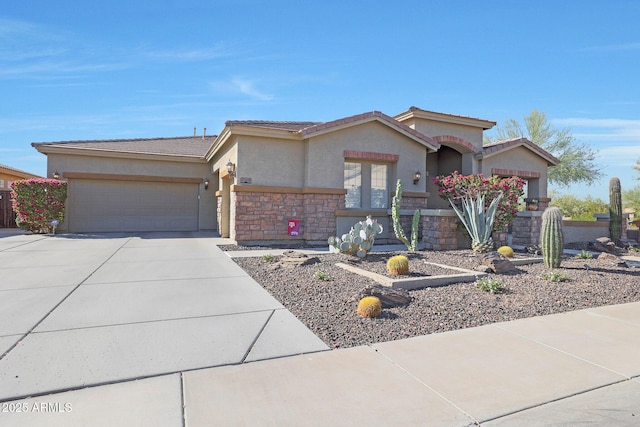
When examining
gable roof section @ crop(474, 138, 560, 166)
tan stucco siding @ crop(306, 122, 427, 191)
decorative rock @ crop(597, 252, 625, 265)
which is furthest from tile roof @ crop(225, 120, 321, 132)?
decorative rock @ crop(597, 252, 625, 265)

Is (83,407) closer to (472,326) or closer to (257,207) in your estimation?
(472,326)

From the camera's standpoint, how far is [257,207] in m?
11.4

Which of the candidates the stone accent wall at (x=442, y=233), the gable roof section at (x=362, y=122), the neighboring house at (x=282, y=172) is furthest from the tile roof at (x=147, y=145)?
the stone accent wall at (x=442, y=233)

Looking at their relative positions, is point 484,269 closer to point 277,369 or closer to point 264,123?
point 277,369

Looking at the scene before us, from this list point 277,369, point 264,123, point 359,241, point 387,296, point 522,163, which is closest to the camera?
point 277,369

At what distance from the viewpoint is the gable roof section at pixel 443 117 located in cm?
1456

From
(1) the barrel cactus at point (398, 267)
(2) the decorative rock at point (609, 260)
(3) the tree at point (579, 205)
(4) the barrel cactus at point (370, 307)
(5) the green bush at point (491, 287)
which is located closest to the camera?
(4) the barrel cactus at point (370, 307)

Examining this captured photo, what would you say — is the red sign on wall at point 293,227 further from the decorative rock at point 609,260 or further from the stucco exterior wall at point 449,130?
the decorative rock at point 609,260

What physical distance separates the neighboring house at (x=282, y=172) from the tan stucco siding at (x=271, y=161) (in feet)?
0.10

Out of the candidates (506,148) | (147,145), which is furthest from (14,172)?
(506,148)

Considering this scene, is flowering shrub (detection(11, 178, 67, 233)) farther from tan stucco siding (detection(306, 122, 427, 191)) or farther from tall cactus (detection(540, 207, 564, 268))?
tall cactus (detection(540, 207, 564, 268))

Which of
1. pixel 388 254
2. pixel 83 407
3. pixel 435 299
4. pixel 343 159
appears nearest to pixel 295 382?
pixel 83 407

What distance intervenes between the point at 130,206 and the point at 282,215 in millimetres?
8373

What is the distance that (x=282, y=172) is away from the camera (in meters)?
11.7
